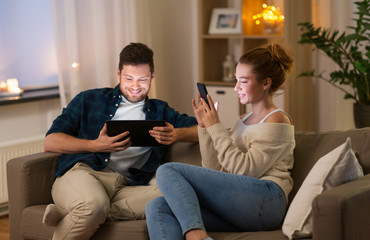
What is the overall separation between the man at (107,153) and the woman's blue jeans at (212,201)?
1.03 ft

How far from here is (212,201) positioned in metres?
2.23

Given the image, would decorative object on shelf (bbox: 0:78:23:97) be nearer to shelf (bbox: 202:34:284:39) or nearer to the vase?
shelf (bbox: 202:34:284:39)

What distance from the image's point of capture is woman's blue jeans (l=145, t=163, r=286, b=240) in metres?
2.18

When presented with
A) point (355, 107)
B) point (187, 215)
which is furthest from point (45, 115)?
point (187, 215)

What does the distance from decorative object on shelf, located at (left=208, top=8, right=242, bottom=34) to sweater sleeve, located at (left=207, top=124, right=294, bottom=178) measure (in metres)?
2.46

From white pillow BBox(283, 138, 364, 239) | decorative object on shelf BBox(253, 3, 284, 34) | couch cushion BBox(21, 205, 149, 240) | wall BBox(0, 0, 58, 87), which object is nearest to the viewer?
white pillow BBox(283, 138, 364, 239)

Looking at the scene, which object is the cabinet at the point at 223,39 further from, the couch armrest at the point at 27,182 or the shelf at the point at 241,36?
the couch armrest at the point at 27,182

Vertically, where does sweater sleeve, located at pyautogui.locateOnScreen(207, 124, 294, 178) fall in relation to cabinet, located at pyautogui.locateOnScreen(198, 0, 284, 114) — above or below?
below

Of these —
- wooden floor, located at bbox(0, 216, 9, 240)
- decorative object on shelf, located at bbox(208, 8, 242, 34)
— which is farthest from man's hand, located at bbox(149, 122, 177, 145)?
decorative object on shelf, located at bbox(208, 8, 242, 34)

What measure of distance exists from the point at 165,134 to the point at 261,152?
572 millimetres

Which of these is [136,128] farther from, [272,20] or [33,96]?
[272,20]

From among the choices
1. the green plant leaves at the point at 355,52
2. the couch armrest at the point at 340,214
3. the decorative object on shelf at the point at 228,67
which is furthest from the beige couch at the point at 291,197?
the decorative object on shelf at the point at 228,67

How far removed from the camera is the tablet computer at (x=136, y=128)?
2.63m

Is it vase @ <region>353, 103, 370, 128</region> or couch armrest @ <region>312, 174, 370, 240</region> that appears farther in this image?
vase @ <region>353, 103, 370, 128</region>
